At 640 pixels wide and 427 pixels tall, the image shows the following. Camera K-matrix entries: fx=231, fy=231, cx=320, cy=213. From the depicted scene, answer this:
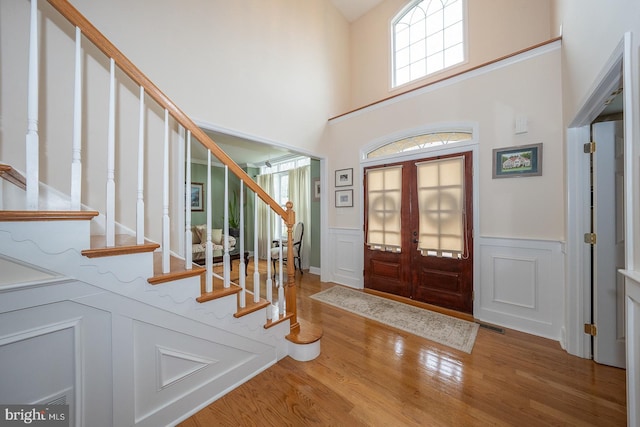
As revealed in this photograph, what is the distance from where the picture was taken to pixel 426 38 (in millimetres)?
3898

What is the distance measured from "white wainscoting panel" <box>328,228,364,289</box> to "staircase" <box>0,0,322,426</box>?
218 cm

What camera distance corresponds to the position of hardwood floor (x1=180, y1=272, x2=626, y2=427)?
1420mm

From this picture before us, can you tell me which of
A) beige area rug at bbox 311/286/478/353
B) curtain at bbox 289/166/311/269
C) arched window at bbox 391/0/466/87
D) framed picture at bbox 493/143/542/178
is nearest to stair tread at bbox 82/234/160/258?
beige area rug at bbox 311/286/478/353

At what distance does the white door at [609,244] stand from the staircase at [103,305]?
2.65 m

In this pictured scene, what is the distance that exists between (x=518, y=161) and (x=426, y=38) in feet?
9.22

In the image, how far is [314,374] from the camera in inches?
71.1

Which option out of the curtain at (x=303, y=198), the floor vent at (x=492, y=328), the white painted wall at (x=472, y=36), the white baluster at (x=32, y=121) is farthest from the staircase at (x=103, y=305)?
the white painted wall at (x=472, y=36)

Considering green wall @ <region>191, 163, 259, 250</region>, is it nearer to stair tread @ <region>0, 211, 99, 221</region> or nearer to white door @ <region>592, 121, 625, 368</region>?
stair tread @ <region>0, 211, 99, 221</region>

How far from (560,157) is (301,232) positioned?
12.6 ft

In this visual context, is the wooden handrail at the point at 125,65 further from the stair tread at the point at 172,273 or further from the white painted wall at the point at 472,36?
the white painted wall at the point at 472,36

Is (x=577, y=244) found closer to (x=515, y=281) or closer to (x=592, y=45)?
(x=515, y=281)

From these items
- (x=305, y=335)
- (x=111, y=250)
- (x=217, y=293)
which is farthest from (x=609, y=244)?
(x=111, y=250)

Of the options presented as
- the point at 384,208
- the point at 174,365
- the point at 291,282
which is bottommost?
the point at 174,365

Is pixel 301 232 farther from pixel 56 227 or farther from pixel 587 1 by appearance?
pixel 587 1
